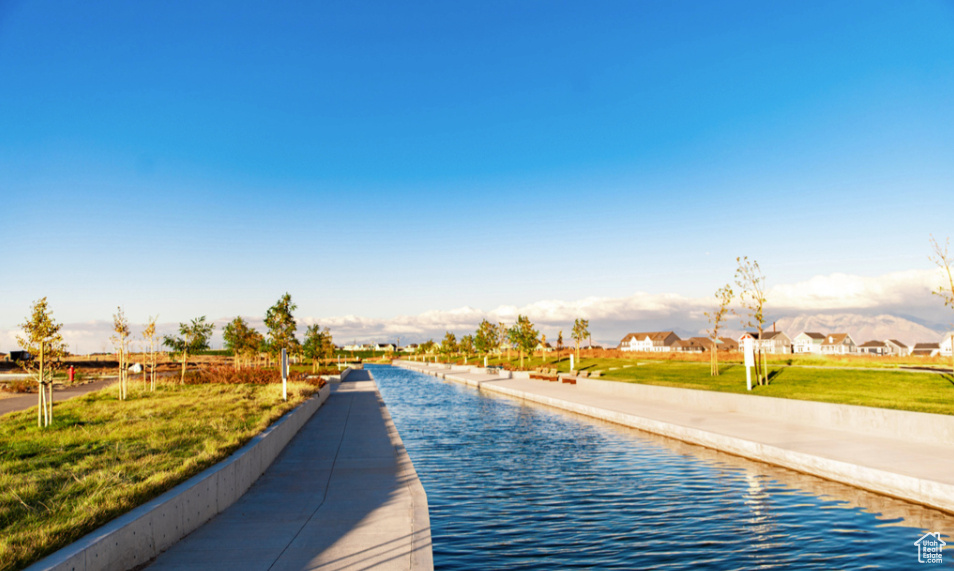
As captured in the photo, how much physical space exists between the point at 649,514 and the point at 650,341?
168m

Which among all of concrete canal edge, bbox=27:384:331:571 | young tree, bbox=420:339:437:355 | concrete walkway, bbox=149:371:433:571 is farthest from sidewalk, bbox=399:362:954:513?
young tree, bbox=420:339:437:355

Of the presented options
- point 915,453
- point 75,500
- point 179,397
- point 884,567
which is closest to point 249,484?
point 75,500

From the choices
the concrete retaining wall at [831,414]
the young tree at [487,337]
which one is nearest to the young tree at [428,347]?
the young tree at [487,337]

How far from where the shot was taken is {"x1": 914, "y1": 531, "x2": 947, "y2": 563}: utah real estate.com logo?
7.63 m

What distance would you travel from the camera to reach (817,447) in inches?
498

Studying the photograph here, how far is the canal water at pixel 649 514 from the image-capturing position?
7.90 metres

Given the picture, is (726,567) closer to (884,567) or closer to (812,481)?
(884,567)

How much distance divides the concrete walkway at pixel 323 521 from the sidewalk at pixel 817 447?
26.2 ft

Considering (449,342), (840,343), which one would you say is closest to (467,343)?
(449,342)

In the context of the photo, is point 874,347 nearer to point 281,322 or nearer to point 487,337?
point 487,337

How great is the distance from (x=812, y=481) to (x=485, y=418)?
1315cm

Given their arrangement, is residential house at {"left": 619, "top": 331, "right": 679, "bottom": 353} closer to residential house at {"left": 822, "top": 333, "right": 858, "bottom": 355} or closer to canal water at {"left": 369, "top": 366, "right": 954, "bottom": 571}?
residential house at {"left": 822, "top": 333, "right": 858, "bottom": 355}

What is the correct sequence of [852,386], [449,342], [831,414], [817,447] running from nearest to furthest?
[817,447]
[831,414]
[852,386]
[449,342]

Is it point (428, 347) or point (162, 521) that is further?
point (428, 347)
